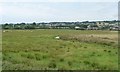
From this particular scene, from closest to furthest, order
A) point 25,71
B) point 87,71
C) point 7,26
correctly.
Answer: point 25,71, point 87,71, point 7,26

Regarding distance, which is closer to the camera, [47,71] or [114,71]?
[47,71]

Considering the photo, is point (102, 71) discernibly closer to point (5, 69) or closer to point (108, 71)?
point (108, 71)

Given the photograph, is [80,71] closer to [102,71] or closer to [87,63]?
[102,71]

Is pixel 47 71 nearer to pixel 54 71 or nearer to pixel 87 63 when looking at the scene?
pixel 54 71

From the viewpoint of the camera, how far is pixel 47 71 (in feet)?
59.5

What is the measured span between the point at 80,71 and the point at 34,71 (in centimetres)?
361

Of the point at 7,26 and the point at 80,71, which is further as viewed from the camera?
the point at 7,26

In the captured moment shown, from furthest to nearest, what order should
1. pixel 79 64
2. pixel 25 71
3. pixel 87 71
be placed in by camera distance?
pixel 79 64
pixel 87 71
pixel 25 71

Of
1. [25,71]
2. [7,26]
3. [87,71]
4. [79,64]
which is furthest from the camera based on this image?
[7,26]

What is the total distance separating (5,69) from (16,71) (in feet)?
3.74

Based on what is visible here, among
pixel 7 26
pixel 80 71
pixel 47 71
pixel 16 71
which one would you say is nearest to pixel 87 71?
pixel 80 71

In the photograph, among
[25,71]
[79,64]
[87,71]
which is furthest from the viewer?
[79,64]

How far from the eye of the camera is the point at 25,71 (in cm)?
1789

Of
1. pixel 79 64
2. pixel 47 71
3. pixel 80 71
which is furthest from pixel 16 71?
pixel 79 64
